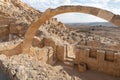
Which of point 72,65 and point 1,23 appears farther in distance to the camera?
point 1,23

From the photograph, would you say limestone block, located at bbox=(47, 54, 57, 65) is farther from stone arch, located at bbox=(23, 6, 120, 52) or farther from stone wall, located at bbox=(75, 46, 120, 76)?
stone arch, located at bbox=(23, 6, 120, 52)

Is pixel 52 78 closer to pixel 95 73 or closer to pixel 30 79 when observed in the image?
pixel 30 79

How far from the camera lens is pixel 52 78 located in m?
4.48

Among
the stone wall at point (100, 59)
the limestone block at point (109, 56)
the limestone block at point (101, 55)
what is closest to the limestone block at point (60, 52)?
the stone wall at point (100, 59)

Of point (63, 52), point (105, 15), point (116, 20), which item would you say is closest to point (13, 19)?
point (63, 52)

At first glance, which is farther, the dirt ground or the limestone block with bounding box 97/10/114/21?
the dirt ground

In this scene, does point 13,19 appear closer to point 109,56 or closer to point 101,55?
point 101,55

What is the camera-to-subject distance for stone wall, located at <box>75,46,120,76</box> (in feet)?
36.5

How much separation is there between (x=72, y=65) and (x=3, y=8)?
14.3 metres

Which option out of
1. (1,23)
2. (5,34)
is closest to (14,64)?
(5,34)

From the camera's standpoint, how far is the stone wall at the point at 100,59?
11.1 m

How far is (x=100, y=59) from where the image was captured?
1165 centimetres

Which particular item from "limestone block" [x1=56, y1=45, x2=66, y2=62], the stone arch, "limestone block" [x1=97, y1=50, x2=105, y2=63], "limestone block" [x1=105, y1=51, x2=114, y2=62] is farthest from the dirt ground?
the stone arch

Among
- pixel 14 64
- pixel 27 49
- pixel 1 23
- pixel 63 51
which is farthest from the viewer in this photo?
pixel 1 23
